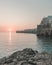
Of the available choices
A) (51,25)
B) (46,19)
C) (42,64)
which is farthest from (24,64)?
(46,19)

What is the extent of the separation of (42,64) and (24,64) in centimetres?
205

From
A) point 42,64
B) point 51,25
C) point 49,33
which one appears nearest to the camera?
point 42,64

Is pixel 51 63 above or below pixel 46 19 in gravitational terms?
below

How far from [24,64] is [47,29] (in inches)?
5435

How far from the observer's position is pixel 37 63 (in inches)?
779

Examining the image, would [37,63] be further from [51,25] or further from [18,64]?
[51,25]

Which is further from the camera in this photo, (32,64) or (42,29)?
(42,29)

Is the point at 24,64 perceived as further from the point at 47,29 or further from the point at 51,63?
the point at 47,29

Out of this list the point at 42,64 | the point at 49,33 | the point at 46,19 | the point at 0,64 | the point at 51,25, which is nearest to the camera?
the point at 42,64

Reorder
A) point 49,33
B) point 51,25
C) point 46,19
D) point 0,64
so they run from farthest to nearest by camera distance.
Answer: point 46,19
point 51,25
point 49,33
point 0,64

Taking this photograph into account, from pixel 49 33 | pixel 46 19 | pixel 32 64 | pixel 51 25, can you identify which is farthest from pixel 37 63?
pixel 46 19

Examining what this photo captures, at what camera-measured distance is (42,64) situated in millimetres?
19359

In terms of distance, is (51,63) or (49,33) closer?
(51,63)

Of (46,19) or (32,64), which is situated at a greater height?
(46,19)
